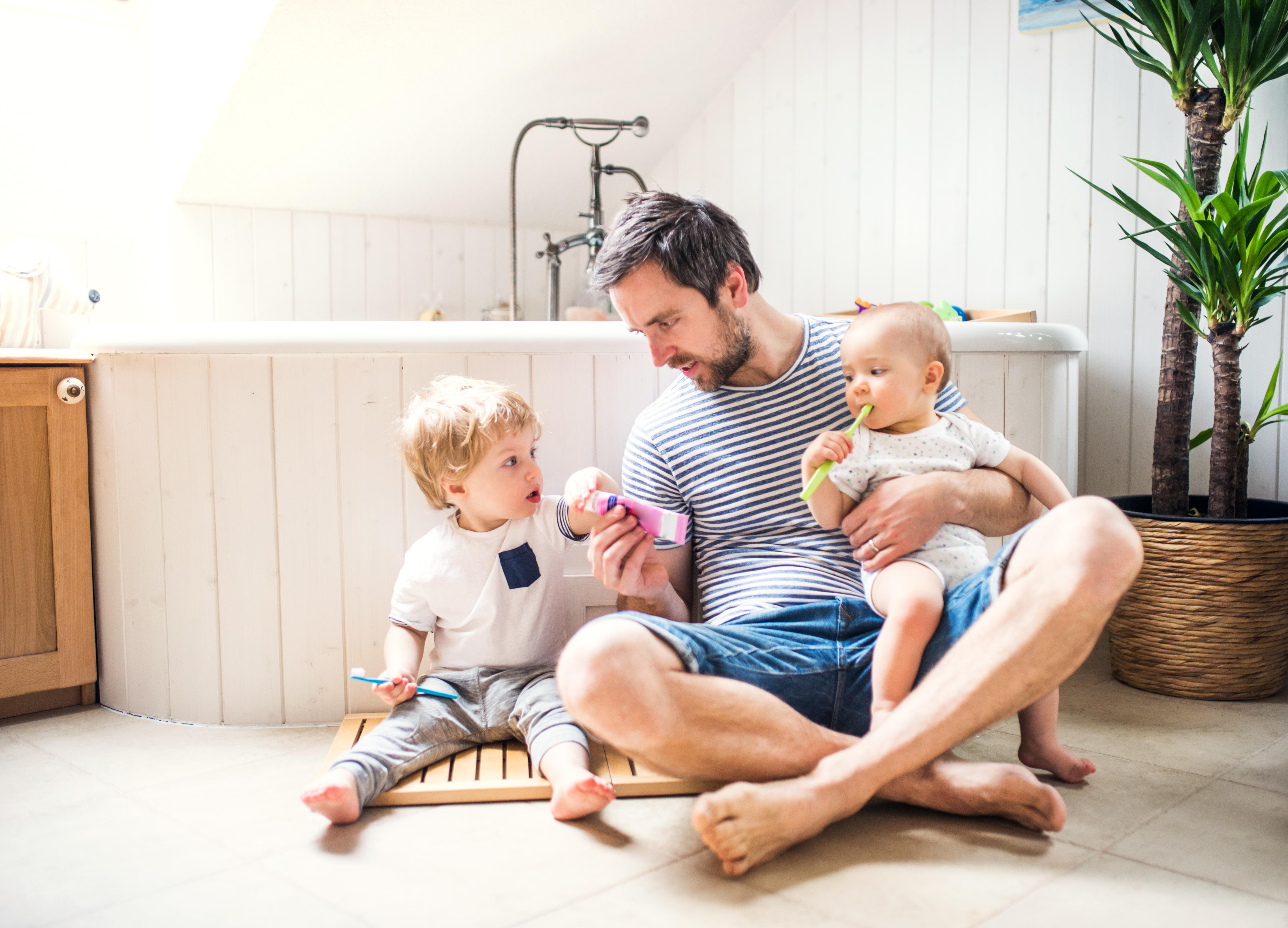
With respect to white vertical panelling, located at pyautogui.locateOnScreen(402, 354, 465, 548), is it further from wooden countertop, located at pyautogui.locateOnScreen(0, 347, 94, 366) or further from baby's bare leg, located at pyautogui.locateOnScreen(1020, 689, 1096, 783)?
baby's bare leg, located at pyautogui.locateOnScreen(1020, 689, 1096, 783)

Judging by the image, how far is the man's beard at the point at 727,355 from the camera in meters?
1.37

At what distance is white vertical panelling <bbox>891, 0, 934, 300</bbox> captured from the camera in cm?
246

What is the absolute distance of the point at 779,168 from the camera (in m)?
2.80

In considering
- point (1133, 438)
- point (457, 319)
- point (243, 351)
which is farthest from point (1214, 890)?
point (457, 319)

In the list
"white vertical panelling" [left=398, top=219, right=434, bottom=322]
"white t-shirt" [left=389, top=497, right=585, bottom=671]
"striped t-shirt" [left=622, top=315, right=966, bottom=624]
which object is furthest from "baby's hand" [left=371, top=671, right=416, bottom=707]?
"white vertical panelling" [left=398, top=219, right=434, bottom=322]

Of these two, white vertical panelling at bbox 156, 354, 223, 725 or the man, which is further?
white vertical panelling at bbox 156, 354, 223, 725

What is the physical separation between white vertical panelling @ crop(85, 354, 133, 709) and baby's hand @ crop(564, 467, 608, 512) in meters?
0.77

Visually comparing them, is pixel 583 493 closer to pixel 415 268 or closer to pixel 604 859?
pixel 604 859

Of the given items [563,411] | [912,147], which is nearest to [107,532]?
[563,411]

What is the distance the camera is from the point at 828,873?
1.07 m

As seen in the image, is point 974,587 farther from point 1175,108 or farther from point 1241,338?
point 1175,108

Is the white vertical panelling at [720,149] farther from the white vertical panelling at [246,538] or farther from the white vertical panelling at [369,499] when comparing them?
the white vertical panelling at [246,538]

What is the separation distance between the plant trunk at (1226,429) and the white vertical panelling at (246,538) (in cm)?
162

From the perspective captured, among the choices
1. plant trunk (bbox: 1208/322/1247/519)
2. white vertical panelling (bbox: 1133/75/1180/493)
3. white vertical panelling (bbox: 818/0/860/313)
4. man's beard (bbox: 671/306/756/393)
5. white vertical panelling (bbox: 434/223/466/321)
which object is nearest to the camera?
man's beard (bbox: 671/306/756/393)
